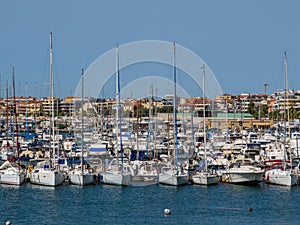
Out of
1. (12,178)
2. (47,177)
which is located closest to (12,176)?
(12,178)

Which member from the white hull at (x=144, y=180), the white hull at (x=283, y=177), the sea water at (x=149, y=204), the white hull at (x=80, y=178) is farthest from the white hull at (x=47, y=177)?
the white hull at (x=283, y=177)

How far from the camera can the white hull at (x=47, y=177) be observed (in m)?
42.1

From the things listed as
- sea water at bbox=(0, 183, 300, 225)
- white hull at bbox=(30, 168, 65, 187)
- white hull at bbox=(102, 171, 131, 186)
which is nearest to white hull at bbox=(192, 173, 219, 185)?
sea water at bbox=(0, 183, 300, 225)

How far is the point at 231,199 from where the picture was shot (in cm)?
3844

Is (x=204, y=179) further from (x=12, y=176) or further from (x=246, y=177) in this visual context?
(x=12, y=176)

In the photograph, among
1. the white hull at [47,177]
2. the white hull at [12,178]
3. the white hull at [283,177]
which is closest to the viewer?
the white hull at [283,177]

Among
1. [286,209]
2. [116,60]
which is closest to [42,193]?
[116,60]

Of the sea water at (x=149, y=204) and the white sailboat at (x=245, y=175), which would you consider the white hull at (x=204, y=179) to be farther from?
the white sailboat at (x=245, y=175)

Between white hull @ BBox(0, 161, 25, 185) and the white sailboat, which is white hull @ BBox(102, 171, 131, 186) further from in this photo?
the white sailboat

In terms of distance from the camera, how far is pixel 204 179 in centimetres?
4241

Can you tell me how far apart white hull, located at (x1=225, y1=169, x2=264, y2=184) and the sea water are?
47 centimetres

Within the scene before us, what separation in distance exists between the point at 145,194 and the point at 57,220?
8650 millimetres

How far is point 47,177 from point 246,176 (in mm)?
10914

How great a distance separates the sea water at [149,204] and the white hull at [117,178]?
353 millimetres
